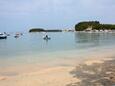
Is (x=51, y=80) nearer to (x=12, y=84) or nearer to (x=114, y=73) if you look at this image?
(x=12, y=84)

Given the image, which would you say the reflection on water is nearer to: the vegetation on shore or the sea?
the sea

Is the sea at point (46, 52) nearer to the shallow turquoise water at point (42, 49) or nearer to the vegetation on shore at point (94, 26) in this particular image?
the shallow turquoise water at point (42, 49)

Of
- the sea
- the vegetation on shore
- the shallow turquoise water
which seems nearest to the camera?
the sea

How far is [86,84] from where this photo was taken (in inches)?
555

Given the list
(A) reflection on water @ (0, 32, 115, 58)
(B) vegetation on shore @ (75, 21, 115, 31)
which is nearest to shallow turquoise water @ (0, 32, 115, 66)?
(A) reflection on water @ (0, 32, 115, 58)

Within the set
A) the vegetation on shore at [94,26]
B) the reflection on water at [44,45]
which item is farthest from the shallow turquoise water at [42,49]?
the vegetation on shore at [94,26]

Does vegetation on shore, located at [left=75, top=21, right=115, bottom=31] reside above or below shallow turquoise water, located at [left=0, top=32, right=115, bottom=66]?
above

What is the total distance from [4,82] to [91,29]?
526 feet

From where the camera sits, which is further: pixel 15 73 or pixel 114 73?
pixel 15 73

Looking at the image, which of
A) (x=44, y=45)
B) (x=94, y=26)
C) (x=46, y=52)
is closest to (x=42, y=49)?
(x=46, y=52)

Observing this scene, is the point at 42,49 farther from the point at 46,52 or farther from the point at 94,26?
the point at 94,26

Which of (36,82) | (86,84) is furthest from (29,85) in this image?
(86,84)

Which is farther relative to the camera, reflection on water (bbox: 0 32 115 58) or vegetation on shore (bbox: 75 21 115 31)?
vegetation on shore (bbox: 75 21 115 31)

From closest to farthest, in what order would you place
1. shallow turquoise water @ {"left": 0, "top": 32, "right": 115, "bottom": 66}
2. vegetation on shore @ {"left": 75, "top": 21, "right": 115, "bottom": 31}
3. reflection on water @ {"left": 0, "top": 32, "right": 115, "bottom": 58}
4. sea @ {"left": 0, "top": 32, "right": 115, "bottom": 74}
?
1. sea @ {"left": 0, "top": 32, "right": 115, "bottom": 74}
2. shallow turquoise water @ {"left": 0, "top": 32, "right": 115, "bottom": 66}
3. reflection on water @ {"left": 0, "top": 32, "right": 115, "bottom": 58}
4. vegetation on shore @ {"left": 75, "top": 21, "right": 115, "bottom": 31}
